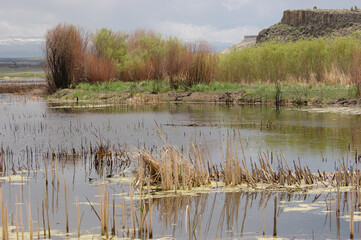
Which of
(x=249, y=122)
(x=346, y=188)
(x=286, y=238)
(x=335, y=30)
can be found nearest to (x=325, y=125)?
(x=249, y=122)

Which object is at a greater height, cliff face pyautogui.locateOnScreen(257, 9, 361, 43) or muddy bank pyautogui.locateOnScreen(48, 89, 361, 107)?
cliff face pyautogui.locateOnScreen(257, 9, 361, 43)

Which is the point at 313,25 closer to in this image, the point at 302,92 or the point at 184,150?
the point at 302,92

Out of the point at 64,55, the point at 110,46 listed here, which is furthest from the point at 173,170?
the point at 110,46

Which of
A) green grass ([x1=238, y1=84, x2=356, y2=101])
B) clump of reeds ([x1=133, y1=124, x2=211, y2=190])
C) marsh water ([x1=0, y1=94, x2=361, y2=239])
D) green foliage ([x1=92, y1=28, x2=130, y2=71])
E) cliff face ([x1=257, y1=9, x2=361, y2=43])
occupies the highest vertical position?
cliff face ([x1=257, y1=9, x2=361, y2=43])

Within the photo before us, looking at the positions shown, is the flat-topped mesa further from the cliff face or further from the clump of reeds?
the clump of reeds

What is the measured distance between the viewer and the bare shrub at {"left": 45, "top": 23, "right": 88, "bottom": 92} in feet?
101

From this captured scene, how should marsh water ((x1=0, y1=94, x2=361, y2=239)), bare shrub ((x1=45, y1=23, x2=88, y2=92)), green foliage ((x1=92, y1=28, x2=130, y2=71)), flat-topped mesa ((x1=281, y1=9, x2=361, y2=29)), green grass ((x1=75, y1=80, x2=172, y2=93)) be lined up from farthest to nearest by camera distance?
flat-topped mesa ((x1=281, y1=9, x2=361, y2=29))
green foliage ((x1=92, y1=28, x2=130, y2=71))
bare shrub ((x1=45, y1=23, x2=88, y2=92))
green grass ((x1=75, y1=80, x2=172, y2=93))
marsh water ((x1=0, y1=94, x2=361, y2=239))

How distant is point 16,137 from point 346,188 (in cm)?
920

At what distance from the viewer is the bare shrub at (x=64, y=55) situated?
30.9m

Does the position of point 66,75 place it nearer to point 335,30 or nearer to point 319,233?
point 319,233

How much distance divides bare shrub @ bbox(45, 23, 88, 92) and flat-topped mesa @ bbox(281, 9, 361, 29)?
43200 millimetres

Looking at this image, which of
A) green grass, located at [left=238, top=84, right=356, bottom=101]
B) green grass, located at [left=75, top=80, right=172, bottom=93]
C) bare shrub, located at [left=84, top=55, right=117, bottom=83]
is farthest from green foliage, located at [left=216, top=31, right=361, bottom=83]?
bare shrub, located at [left=84, top=55, right=117, bottom=83]

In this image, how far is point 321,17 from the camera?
68.3 metres

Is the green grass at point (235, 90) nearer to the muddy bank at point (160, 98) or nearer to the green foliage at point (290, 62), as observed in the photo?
the muddy bank at point (160, 98)
